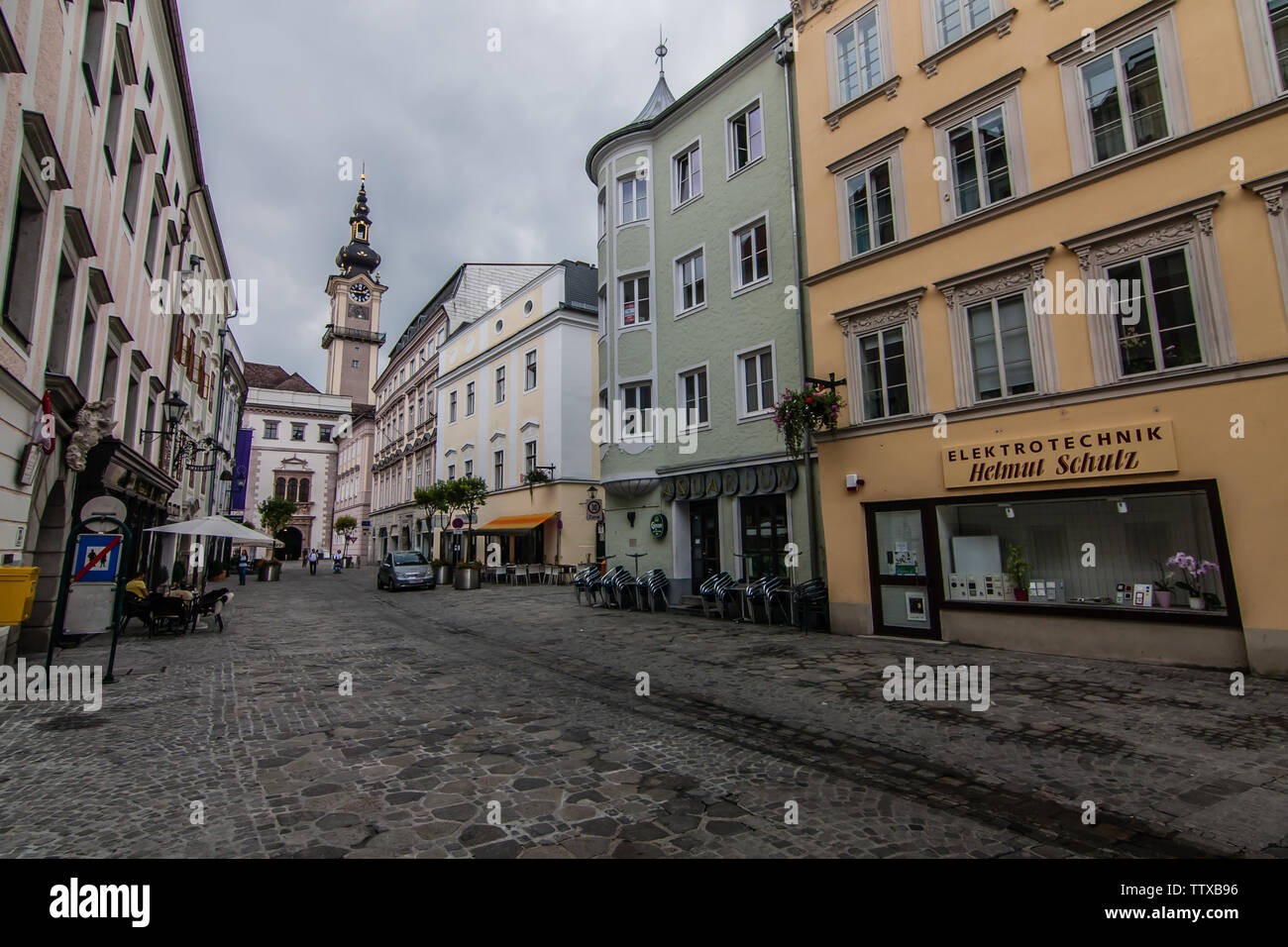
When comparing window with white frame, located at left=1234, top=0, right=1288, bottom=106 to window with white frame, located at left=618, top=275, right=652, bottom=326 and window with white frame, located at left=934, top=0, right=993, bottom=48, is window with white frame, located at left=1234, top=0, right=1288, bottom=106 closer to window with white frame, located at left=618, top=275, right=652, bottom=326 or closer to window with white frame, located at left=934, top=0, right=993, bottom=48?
window with white frame, located at left=934, top=0, right=993, bottom=48

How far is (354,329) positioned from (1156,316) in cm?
8256

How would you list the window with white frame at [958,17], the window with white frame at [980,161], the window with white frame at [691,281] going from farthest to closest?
the window with white frame at [691,281], the window with white frame at [958,17], the window with white frame at [980,161]

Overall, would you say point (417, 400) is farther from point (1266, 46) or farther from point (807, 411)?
point (1266, 46)

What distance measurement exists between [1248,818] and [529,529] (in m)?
28.3

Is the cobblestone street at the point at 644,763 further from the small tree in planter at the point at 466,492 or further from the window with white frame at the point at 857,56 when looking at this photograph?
the small tree in planter at the point at 466,492

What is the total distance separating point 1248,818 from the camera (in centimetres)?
377

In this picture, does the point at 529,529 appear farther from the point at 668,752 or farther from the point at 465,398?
the point at 668,752

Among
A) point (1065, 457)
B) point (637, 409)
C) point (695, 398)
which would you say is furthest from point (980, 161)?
point (637, 409)

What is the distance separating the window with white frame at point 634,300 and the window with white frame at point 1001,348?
9.83 m

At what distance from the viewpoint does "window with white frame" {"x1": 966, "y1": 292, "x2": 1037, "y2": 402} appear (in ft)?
34.0

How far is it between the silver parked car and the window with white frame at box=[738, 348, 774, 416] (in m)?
16.9

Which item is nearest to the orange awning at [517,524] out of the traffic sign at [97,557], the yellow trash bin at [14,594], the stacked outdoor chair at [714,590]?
the stacked outdoor chair at [714,590]

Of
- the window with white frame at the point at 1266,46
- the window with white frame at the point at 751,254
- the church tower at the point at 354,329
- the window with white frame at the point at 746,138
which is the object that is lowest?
the window with white frame at the point at 1266,46

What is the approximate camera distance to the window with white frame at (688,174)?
1795cm
